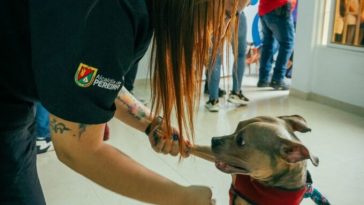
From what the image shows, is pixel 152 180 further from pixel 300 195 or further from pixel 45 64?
pixel 300 195

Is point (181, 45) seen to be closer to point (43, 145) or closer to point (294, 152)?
point (294, 152)

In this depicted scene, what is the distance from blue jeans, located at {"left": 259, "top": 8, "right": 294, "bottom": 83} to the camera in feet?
11.5

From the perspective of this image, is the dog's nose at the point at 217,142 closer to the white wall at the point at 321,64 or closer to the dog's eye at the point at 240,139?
the dog's eye at the point at 240,139

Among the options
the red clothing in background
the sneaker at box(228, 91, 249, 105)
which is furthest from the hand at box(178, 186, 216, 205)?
the red clothing in background

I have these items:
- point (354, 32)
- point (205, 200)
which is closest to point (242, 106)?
point (354, 32)

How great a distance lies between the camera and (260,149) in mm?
1204

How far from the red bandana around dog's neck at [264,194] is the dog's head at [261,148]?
0.04 meters

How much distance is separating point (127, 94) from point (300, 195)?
61 cm

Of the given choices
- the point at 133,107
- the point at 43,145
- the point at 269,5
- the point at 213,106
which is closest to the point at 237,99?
the point at 213,106

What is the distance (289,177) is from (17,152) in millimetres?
779

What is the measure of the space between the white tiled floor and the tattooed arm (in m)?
1.07

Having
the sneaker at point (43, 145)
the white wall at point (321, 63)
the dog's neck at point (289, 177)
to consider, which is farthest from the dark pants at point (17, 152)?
the white wall at point (321, 63)

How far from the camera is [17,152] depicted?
82 centimetres

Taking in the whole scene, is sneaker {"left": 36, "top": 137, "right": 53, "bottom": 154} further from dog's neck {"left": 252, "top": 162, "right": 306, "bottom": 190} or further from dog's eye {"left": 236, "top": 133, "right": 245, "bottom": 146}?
dog's neck {"left": 252, "top": 162, "right": 306, "bottom": 190}
